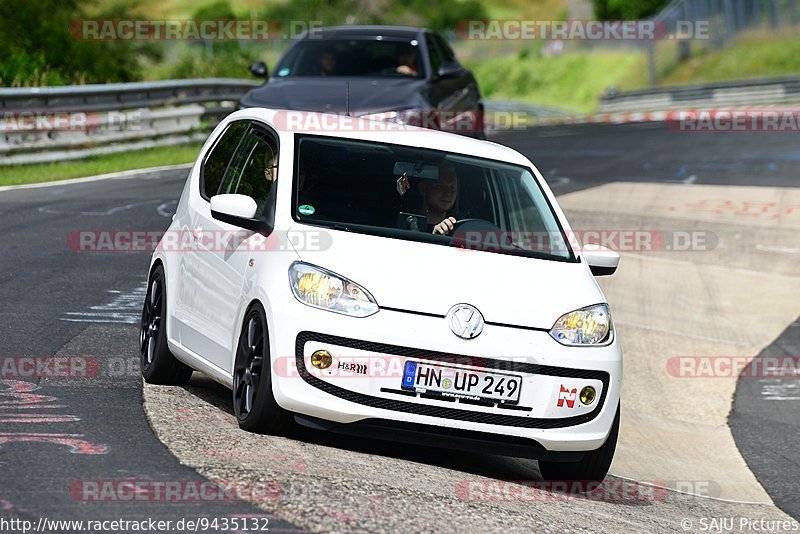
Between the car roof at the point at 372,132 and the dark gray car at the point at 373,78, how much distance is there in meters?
6.68

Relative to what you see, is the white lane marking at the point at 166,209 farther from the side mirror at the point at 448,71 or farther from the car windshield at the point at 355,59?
the side mirror at the point at 448,71

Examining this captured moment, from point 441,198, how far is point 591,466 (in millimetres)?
1673

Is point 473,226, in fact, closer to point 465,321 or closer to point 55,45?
point 465,321

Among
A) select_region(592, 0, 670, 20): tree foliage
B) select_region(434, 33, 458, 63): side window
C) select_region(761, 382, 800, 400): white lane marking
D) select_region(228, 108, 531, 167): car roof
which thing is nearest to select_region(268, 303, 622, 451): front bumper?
select_region(228, 108, 531, 167): car roof

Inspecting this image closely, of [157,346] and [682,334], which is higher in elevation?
[157,346]

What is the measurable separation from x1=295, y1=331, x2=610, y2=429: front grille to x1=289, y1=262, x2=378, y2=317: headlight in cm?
15

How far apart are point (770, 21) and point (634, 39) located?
57.4 ft

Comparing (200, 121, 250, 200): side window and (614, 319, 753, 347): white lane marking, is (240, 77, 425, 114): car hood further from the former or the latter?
(200, 121, 250, 200): side window

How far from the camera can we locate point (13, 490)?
5.62 meters

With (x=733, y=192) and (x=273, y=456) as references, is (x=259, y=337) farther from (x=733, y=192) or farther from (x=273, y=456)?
(x=733, y=192)

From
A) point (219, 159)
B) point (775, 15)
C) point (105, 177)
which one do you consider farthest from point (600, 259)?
point (775, 15)

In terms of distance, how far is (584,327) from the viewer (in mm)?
7008

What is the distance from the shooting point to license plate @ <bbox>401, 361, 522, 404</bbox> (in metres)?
6.66

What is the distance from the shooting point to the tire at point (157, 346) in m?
8.13
